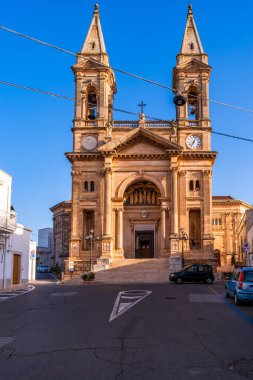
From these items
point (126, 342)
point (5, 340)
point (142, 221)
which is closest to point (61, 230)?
point (142, 221)

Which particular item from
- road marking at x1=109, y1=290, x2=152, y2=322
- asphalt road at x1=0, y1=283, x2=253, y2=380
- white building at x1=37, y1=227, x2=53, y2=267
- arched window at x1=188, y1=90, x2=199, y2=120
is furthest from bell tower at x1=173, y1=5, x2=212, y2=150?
white building at x1=37, y1=227, x2=53, y2=267

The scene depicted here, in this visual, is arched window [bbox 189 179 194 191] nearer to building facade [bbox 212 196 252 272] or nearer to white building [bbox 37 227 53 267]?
building facade [bbox 212 196 252 272]

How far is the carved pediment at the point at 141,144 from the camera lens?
1870 inches

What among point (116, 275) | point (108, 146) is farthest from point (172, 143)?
point (116, 275)

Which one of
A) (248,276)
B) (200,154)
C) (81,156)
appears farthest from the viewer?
(81,156)

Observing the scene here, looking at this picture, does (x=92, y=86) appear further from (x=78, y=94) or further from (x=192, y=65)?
(x=192, y=65)

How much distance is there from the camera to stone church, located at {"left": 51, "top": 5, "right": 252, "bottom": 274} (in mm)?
47062

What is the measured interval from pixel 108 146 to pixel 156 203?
819cm

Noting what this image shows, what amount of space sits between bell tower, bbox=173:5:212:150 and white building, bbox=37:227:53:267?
2453 inches

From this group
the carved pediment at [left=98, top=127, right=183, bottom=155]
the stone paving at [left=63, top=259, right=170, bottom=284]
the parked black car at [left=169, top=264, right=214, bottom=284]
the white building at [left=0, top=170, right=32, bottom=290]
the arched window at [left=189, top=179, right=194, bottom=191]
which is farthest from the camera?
the arched window at [left=189, top=179, right=194, bottom=191]

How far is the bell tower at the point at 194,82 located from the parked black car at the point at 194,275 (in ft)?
60.1

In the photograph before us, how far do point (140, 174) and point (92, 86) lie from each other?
10729 mm

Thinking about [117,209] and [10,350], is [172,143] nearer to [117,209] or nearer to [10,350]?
[117,209]

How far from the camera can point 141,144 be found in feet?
160
